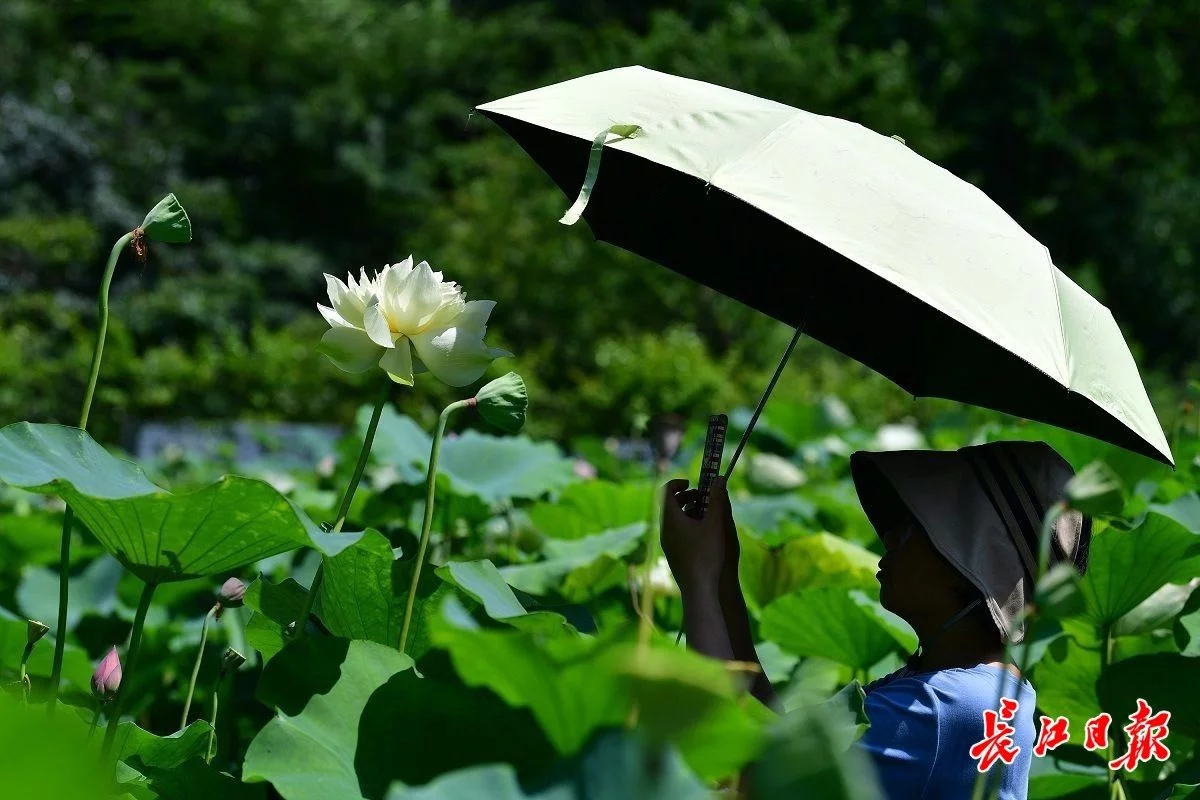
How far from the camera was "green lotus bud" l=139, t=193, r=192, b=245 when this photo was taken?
1002mm

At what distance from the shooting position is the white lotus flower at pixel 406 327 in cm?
104

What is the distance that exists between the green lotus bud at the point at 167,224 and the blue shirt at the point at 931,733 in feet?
Result: 2.22

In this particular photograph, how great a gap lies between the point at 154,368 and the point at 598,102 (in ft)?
26.5

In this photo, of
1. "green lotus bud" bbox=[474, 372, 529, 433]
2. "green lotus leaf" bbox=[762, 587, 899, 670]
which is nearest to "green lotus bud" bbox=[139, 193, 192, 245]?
"green lotus bud" bbox=[474, 372, 529, 433]

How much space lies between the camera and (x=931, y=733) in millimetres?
1112

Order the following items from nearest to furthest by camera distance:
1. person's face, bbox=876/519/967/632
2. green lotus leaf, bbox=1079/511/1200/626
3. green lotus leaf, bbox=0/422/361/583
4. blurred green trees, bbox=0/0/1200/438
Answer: green lotus leaf, bbox=0/422/361/583, person's face, bbox=876/519/967/632, green lotus leaf, bbox=1079/511/1200/626, blurred green trees, bbox=0/0/1200/438

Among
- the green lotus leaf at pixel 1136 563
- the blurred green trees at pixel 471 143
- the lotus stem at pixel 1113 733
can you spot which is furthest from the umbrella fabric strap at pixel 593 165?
the blurred green trees at pixel 471 143

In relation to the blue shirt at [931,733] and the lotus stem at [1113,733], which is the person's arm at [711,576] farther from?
the lotus stem at [1113,733]

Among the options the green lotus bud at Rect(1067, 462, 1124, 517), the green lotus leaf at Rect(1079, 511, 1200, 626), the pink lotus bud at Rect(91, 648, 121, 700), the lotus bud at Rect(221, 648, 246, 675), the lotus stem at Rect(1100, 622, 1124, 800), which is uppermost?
the green lotus bud at Rect(1067, 462, 1124, 517)

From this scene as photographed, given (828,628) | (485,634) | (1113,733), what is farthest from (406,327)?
(1113,733)

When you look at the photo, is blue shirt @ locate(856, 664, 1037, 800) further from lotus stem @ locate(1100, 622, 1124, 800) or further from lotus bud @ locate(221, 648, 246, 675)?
lotus bud @ locate(221, 648, 246, 675)

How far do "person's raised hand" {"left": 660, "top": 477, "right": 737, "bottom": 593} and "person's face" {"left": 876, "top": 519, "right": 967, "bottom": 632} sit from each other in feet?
0.50

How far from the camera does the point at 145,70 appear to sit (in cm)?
1402

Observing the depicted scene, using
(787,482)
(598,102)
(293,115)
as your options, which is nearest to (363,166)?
(293,115)
